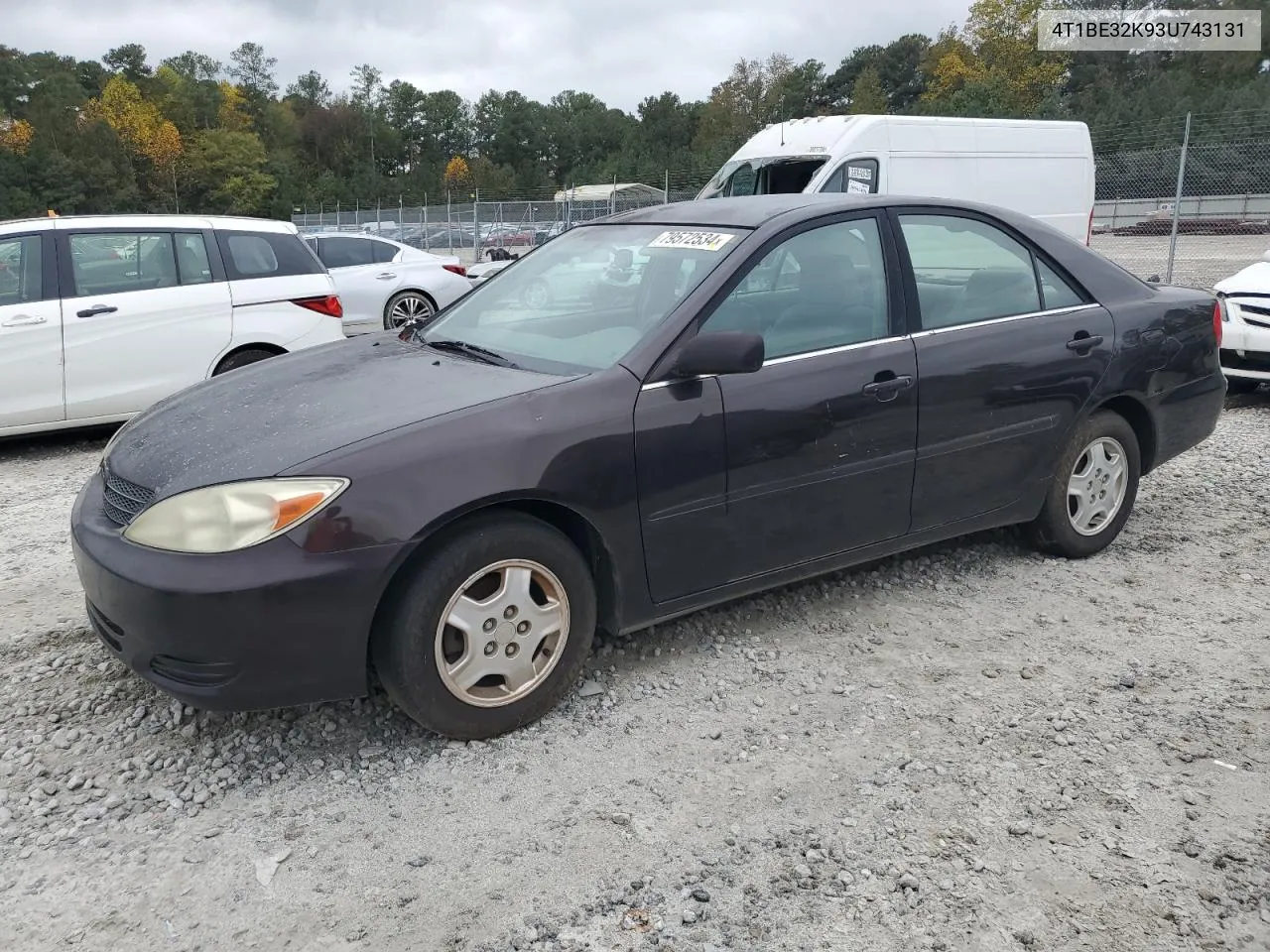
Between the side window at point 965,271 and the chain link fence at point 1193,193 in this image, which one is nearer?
the side window at point 965,271

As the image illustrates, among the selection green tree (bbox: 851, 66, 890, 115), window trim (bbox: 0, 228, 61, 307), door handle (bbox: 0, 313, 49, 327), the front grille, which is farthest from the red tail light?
green tree (bbox: 851, 66, 890, 115)

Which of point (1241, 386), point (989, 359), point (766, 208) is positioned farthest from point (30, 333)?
point (1241, 386)

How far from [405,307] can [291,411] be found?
32.0ft

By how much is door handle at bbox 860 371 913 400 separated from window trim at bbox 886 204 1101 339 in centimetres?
22

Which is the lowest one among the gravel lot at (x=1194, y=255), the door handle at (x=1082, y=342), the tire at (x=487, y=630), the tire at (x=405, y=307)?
the tire at (x=487, y=630)

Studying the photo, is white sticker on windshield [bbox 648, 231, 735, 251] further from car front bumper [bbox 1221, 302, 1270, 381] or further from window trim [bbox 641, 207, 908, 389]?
car front bumper [bbox 1221, 302, 1270, 381]

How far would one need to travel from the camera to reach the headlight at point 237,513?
2.75 m

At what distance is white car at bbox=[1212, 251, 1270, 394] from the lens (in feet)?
25.6

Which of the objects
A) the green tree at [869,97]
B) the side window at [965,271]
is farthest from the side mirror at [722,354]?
the green tree at [869,97]

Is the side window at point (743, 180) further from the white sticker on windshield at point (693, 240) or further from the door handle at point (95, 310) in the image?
the white sticker on windshield at point (693, 240)

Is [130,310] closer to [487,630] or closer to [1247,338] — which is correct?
[487,630]

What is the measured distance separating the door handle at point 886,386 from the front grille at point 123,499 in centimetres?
239

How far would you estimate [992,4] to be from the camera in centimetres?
6762

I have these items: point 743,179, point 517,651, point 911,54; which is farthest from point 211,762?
point 911,54
